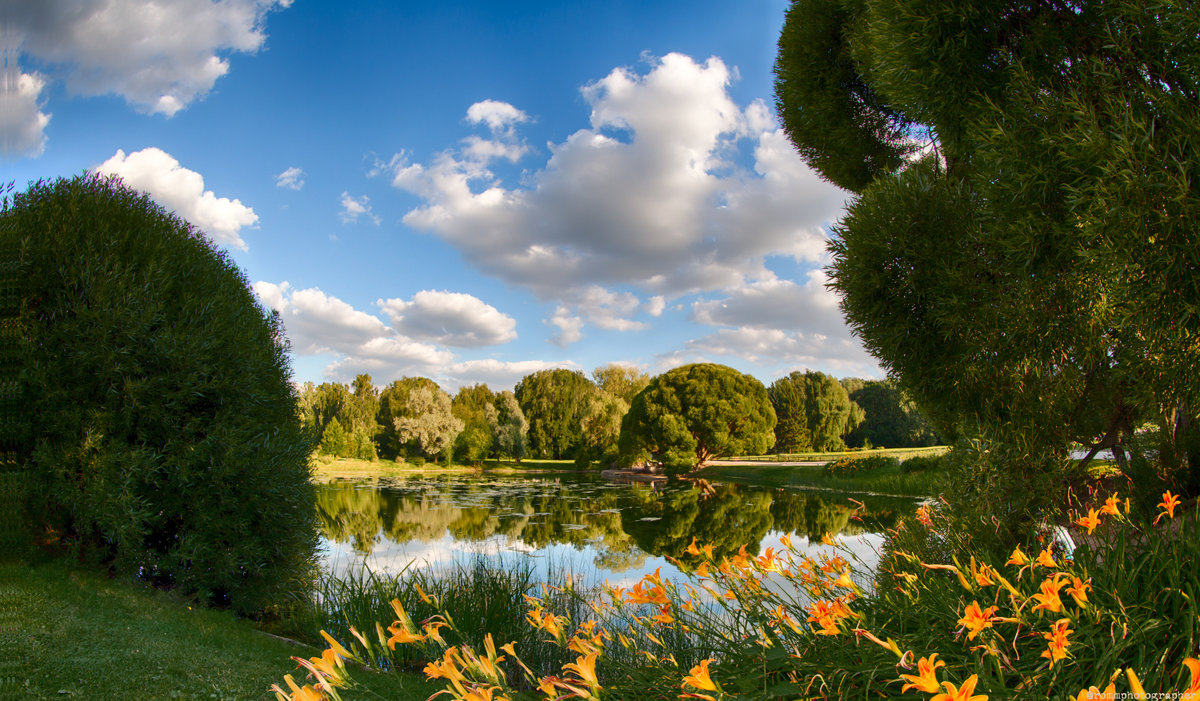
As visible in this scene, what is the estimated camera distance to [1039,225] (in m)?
3.38

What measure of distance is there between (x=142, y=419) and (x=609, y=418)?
98.3 ft

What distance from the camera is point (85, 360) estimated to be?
19.8ft

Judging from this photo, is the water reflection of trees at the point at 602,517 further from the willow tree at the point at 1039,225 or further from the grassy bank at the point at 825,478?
the willow tree at the point at 1039,225

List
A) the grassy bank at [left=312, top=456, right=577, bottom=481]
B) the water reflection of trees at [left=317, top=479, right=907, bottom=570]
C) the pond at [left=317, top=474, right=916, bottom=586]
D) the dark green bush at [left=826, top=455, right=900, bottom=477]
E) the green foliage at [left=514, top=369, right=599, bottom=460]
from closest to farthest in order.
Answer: the pond at [left=317, top=474, right=916, bottom=586] < the water reflection of trees at [left=317, top=479, right=907, bottom=570] < the dark green bush at [left=826, top=455, right=900, bottom=477] < the grassy bank at [left=312, top=456, right=577, bottom=481] < the green foliage at [left=514, top=369, right=599, bottom=460]

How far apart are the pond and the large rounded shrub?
4.27 feet

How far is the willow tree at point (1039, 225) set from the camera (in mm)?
2719

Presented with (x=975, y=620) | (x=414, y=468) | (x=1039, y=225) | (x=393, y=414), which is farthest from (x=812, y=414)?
(x=975, y=620)

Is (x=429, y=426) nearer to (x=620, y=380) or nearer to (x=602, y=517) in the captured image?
(x=620, y=380)

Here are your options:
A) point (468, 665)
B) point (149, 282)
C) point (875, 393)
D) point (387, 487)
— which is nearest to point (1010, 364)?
point (468, 665)

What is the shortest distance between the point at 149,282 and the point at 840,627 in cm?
743

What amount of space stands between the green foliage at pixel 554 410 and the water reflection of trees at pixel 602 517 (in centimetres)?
2045

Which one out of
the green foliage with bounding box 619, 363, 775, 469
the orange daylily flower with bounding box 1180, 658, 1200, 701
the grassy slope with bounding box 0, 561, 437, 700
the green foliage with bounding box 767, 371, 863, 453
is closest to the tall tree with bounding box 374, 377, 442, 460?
the green foliage with bounding box 619, 363, 775, 469

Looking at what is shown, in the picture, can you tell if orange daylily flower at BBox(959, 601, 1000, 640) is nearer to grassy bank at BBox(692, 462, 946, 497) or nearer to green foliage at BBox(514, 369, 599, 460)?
grassy bank at BBox(692, 462, 946, 497)

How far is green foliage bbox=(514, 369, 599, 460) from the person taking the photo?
43.6 m
